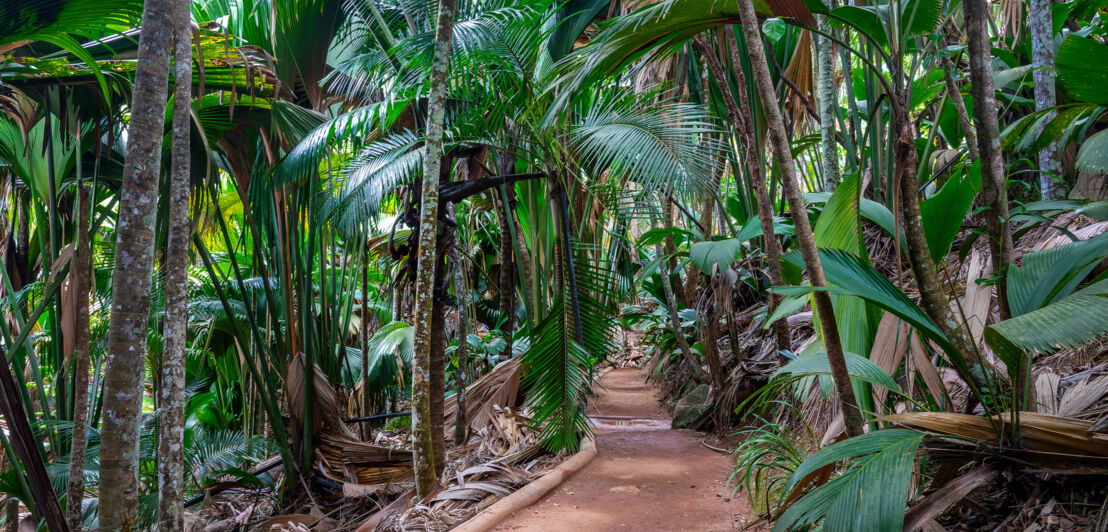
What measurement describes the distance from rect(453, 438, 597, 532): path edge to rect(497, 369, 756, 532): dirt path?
0.12 feet

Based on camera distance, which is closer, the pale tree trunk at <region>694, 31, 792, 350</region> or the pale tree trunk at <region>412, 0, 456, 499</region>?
the pale tree trunk at <region>412, 0, 456, 499</region>

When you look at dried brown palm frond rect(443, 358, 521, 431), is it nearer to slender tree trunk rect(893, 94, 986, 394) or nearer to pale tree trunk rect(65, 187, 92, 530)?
pale tree trunk rect(65, 187, 92, 530)

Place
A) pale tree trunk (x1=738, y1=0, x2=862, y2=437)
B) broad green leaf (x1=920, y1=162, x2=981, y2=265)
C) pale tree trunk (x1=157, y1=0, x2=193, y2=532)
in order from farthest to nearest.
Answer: pale tree trunk (x1=157, y1=0, x2=193, y2=532) → broad green leaf (x1=920, y1=162, x2=981, y2=265) → pale tree trunk (x1=738, y1=0, x2=862, y2=437)

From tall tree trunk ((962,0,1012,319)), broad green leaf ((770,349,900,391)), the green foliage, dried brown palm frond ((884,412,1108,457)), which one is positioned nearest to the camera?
the green foliage

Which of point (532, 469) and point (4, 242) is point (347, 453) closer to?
point (532, 469)

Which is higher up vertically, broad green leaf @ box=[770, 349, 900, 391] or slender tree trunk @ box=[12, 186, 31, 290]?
slender tree trunk @ box=[12, 186, 31, 290]

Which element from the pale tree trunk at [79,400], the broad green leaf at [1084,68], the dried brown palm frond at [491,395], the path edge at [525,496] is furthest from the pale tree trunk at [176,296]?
the broad green leaf at [1084,68]

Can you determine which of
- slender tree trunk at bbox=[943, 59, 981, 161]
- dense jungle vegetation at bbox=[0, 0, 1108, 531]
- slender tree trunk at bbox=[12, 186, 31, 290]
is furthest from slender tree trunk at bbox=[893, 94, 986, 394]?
slender tree trunk at bbox=[12, 186, 31, 290]

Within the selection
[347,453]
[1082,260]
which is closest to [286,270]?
[347,453]

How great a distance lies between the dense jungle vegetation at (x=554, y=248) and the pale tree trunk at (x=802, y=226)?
1cm

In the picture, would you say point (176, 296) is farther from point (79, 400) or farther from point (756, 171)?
point (756, 171)

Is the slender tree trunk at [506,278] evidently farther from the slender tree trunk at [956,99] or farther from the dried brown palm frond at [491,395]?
the slender tree trunk at [956,99]

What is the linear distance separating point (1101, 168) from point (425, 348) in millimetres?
2914

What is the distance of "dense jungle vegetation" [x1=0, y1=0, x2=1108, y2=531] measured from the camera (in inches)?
76.5
